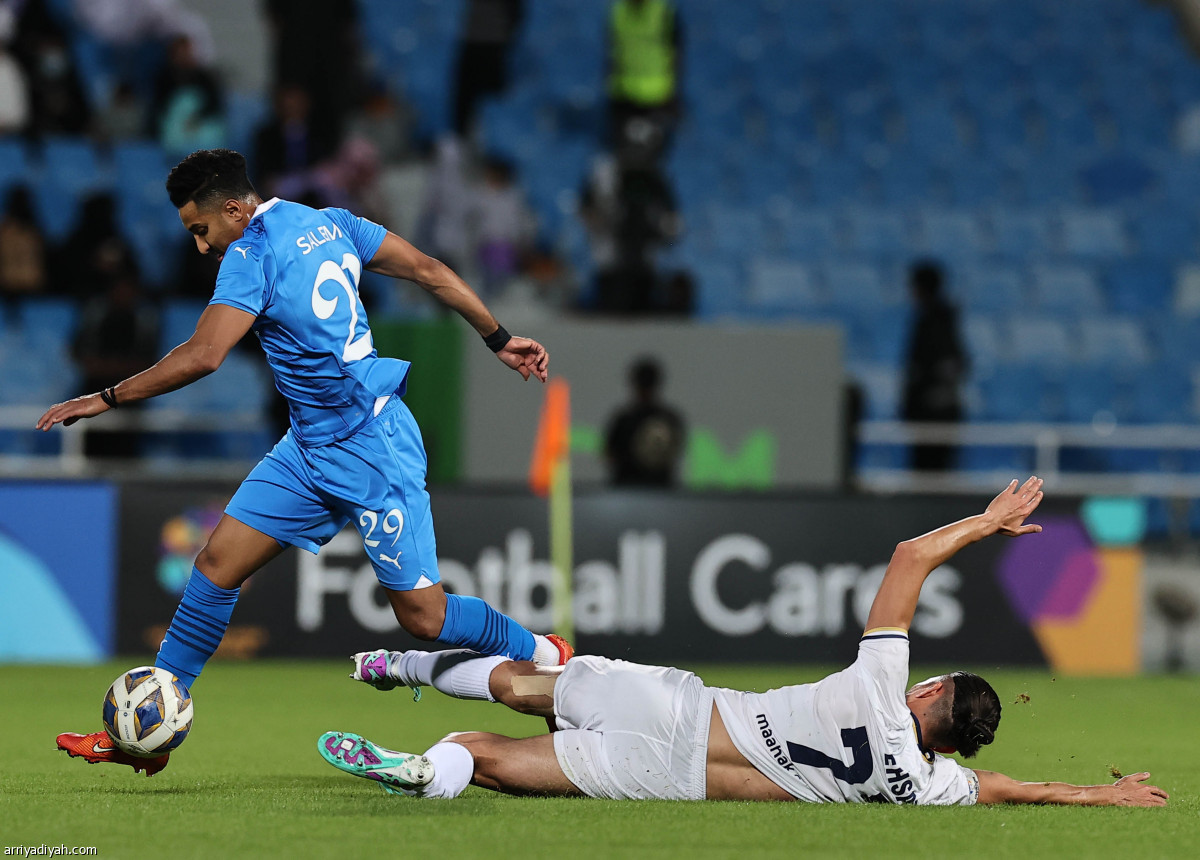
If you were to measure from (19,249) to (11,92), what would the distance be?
72.3 inches

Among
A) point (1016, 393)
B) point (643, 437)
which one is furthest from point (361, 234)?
point (1016, 393)

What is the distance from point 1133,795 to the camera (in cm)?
627

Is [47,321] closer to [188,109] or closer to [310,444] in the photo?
[188,109]

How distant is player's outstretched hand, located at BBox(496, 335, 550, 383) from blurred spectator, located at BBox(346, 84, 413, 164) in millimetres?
9764

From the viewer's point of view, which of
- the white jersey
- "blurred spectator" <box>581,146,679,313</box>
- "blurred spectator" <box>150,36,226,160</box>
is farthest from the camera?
"blurred spectator" <box>150,36,226,160</box>

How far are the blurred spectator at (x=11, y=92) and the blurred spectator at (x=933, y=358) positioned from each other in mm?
7794

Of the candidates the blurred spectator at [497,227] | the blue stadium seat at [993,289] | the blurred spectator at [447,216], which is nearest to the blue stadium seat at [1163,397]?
the blue stadium seat at [993,289]

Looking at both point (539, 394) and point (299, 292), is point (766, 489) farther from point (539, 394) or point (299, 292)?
point (299, 292)

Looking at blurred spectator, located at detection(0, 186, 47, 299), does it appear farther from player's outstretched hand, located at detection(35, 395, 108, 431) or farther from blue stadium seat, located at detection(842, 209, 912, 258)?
player's outstretched hand, located at detection(35, 395, 108, 431)

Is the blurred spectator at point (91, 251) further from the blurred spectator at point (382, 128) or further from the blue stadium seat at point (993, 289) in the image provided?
the blue stadium seat at point (993, 289)

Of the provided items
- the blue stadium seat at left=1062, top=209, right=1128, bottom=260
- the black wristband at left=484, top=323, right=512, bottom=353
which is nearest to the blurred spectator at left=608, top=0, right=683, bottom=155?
the blue stadium seat at left=1062, top=209, right=1128, bottom=260

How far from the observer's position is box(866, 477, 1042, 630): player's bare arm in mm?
5836

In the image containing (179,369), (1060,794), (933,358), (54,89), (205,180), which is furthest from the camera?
(54,89)

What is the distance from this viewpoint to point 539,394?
12758 millimetres
